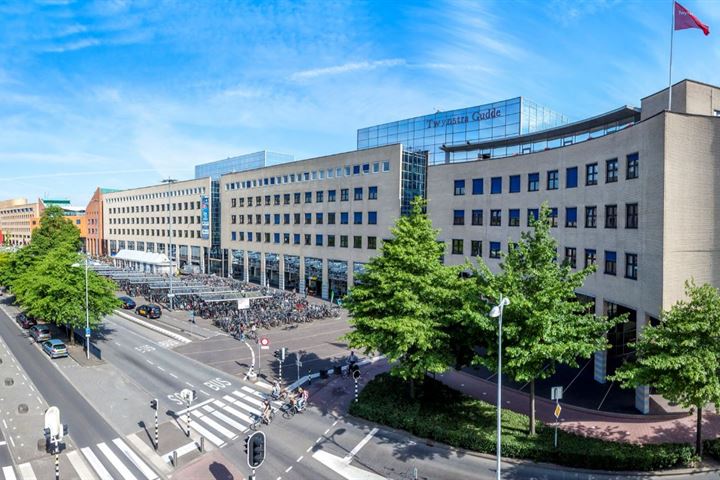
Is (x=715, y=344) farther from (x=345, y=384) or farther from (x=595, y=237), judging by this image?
(x=345, y=384)

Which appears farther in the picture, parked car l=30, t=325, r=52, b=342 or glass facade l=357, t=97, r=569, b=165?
glass facade l=357, t=97, r=569, b=165

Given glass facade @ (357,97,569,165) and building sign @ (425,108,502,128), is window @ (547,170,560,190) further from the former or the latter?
building sign @ (425,108,502,128)

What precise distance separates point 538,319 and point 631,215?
525 inches

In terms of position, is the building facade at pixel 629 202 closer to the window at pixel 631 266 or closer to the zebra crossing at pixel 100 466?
the window at pixel 631 266

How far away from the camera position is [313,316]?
51.3 meters

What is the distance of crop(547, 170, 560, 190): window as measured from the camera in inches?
1393

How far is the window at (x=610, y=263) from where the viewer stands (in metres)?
29.6

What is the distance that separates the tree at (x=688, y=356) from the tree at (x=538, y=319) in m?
1.86

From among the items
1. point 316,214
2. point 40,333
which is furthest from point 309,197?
point 40,333

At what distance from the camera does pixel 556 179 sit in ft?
117

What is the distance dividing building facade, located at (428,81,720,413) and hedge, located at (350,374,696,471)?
6424 mm

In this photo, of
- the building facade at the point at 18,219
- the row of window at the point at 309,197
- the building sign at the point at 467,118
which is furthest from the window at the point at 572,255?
the building facade at the point at 18,219

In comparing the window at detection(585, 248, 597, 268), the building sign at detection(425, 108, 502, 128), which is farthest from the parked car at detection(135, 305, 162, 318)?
the building sign at detection(425, 108, 502, 128)

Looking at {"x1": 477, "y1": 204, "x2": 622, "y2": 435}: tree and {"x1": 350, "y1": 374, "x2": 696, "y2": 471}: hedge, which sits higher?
{"x1": 477, "y1": 204, "x2": 622, "y2": 435}: tree
